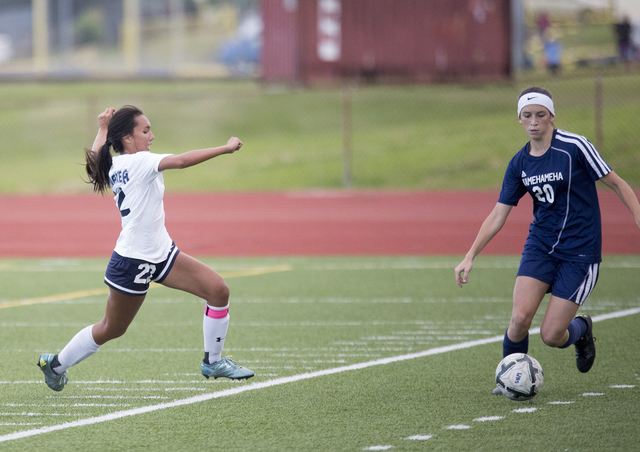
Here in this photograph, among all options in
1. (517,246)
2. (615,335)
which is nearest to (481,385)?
(615,335)

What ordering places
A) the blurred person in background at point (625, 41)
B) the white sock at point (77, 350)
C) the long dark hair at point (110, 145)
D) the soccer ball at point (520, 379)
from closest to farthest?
the soccer ball at point (520, 379) < the long dark hair at point (110, 145) < the white sock at point (77, 350) < the blurred person in background at point (625, 41)

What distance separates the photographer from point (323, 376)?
Answer: 623 centimetres

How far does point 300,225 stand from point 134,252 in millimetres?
10491

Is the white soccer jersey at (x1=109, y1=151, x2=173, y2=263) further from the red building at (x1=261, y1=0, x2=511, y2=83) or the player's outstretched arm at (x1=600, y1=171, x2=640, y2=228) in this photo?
the red building at (x1=261, y1=0, x2=511, y2=83)

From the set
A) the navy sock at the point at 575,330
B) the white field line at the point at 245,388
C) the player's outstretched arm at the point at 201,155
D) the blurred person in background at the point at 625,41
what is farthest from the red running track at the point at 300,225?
the blurred person in background at the point at 625,41

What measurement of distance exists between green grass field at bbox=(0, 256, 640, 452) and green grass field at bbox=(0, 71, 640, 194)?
11.1 meters

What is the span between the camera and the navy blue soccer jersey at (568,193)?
5.53 metres

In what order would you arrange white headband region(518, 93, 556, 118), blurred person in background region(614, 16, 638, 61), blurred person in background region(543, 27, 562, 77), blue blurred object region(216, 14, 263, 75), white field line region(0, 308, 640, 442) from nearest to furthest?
1. white field line region(0, 308, 640, 442)
2. white headband region(518, 93, 556, 118)
3. blurred person in background region(543, 27, 562, 77)
4. blurred person in background region(614, 16, 638, 61)
5. blue blurred object region(216, 14, 263, 75)

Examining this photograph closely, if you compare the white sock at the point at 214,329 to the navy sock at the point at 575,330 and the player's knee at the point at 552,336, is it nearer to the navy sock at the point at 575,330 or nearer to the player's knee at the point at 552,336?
the player's knee at the point at 552,336

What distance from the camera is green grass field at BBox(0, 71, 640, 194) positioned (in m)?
22.8

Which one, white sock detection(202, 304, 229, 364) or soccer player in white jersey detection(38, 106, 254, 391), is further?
white sock detection(202, 304, 229, 364)

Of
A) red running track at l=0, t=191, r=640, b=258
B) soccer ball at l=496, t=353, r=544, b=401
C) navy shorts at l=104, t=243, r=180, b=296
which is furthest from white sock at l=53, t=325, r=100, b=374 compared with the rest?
red running track at l=0, t=191, r=640, b=258

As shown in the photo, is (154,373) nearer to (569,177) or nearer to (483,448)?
(483,448)

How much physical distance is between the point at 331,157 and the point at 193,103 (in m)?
9.93
